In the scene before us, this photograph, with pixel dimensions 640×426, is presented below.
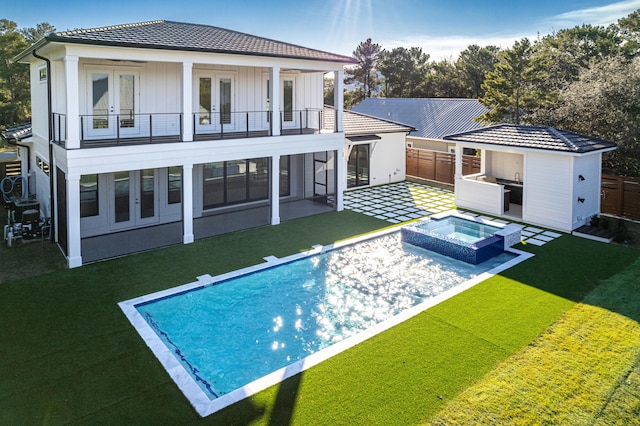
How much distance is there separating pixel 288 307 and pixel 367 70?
174 feet

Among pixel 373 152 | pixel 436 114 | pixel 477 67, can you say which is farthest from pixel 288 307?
pixel 477 67

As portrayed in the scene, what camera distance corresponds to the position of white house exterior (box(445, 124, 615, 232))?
1591 centimetres

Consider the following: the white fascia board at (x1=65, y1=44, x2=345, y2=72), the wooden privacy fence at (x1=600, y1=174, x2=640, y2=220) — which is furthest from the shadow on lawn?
the white fascia board at (x1=65, y1=44, x2=345, y2=72)

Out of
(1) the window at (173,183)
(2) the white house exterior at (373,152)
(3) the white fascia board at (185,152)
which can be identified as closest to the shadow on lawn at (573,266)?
(3) the white fascia board at (185,152)

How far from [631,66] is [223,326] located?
63.9 ft

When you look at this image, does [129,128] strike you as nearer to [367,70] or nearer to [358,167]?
[358,167]

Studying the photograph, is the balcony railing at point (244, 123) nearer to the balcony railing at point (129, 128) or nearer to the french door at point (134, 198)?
the balcony railing at point (129, 128)

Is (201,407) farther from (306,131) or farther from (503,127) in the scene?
(503,127)

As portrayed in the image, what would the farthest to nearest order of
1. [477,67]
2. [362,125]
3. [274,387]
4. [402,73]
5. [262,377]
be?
[402,73] < [477,67] < [362,125] < [262,377] < [274,387]

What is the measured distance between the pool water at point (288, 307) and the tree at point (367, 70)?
48.2m

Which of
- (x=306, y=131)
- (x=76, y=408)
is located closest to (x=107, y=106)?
(x=306, y=131)

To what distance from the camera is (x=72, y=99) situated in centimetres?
1221

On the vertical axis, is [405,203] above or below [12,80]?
below

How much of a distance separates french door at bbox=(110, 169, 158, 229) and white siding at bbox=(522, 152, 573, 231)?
13.2m
